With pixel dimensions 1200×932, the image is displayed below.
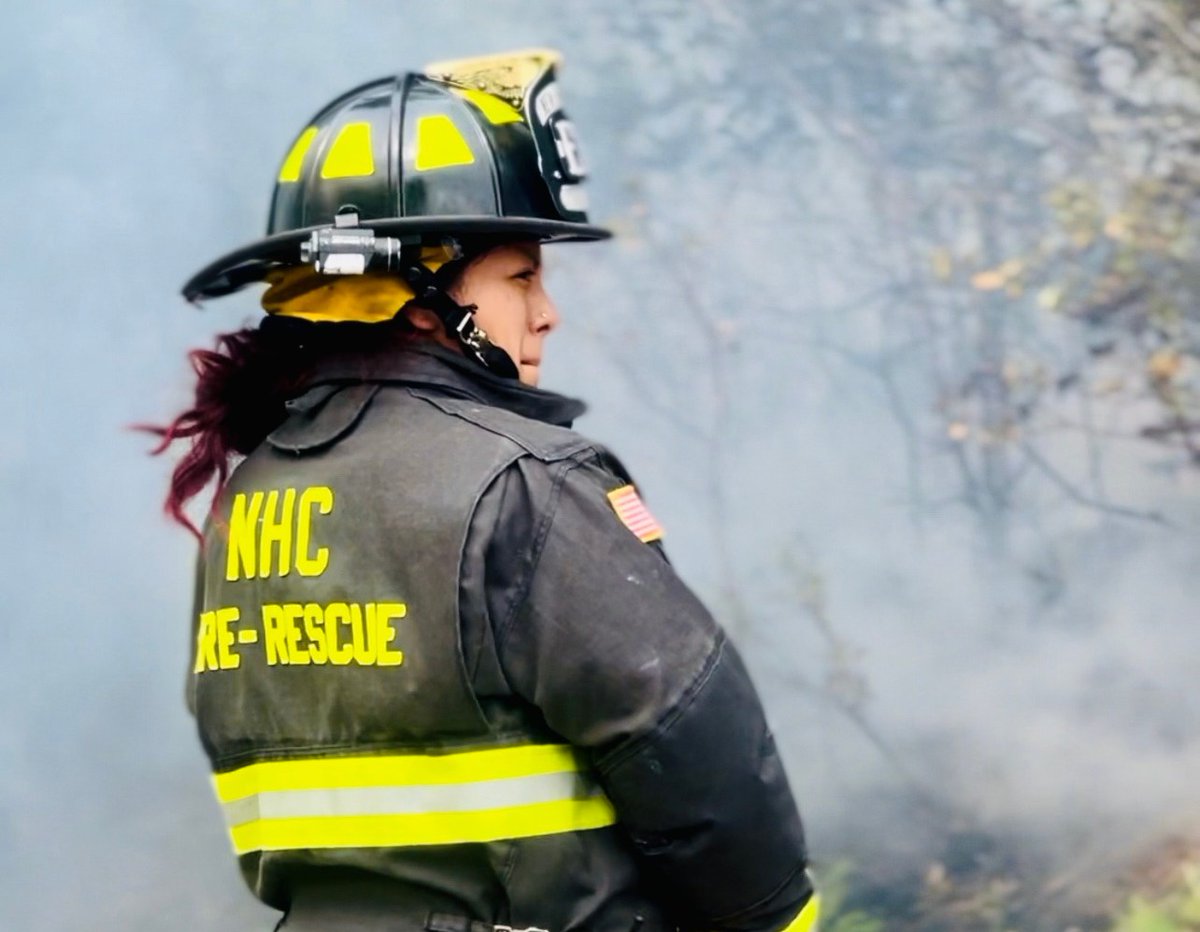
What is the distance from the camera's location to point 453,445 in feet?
6.68

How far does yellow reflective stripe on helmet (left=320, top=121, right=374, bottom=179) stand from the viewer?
2182 mm

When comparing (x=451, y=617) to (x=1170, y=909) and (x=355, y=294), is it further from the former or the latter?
(x=1170, y=909)

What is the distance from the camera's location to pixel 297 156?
2268 mm

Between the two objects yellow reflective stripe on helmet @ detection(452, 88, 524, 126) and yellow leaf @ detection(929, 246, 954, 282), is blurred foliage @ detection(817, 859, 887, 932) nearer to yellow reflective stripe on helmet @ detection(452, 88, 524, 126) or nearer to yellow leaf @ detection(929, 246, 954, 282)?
yellow leaf @ detection(929, 246, 954, 282)

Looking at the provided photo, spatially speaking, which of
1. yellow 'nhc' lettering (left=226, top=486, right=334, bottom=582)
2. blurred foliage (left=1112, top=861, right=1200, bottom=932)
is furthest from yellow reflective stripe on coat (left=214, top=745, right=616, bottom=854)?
blurred foliage (left=1112, top=861, right=1200, bottom=932)

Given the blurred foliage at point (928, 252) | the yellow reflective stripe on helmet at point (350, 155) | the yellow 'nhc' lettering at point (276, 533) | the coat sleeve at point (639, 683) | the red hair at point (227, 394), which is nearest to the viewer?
the coat sleeve at point (639, 683)

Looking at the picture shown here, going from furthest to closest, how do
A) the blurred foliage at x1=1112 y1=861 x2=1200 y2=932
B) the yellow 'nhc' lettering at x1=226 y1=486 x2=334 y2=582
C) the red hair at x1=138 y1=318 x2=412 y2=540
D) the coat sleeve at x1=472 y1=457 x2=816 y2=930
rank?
the blurred foliage at x1=1112 y1=861 x2=1200 y2=932
the red hair at x1=138 y1=318 x2=412 y2=540
the yellow 'nhc' lettering at x1=226 y1=486 x2=334 y2=582
the coat sleeve at x1=472 y1=457 x2=816 y2=930

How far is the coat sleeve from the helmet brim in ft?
1.07

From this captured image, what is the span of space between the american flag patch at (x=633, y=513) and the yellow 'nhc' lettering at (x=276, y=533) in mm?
335

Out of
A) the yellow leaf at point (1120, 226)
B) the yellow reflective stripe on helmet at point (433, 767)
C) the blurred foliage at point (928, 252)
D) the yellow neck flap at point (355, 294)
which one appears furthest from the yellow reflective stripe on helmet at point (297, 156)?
the yellow leaf at point (1120, 226)

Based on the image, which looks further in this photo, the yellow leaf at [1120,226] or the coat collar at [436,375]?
the yellow leaf at [1120,226]

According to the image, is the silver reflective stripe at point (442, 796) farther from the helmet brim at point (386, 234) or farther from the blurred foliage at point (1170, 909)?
the blurred foliage at point (1170, 909)

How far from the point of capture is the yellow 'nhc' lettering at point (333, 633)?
1995 millimetres

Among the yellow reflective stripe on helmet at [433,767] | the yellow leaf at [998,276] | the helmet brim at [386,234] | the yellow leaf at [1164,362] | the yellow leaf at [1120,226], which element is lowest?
the yellow reflective stripe on helmet at [433,767]
